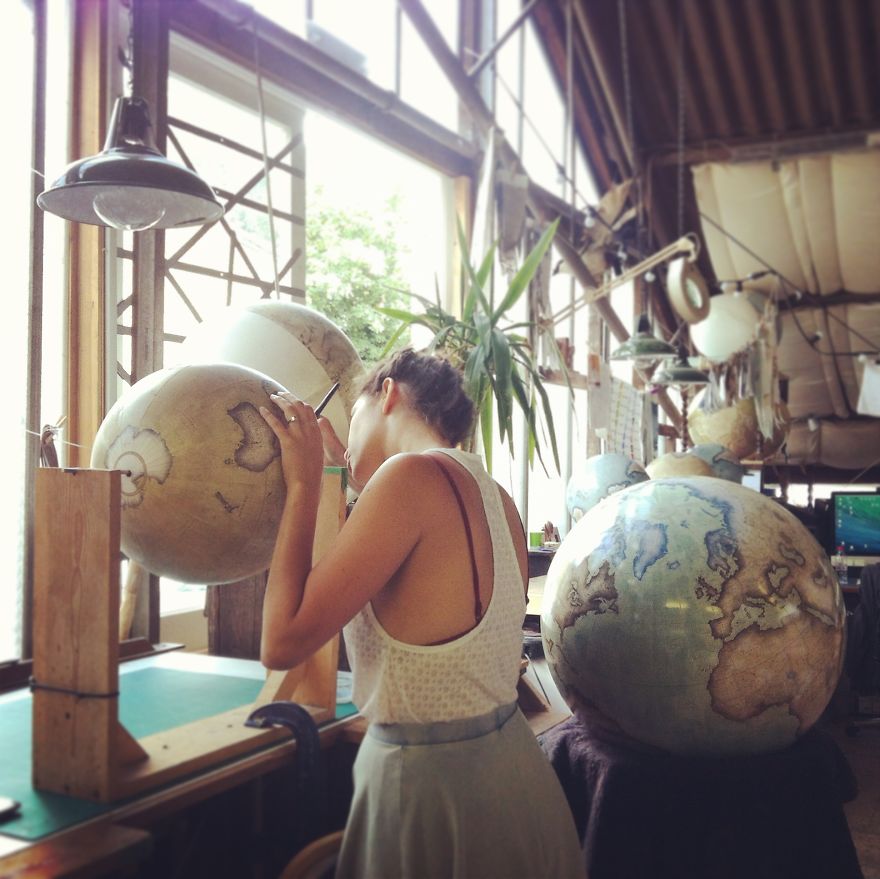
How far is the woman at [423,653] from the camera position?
4.98ft

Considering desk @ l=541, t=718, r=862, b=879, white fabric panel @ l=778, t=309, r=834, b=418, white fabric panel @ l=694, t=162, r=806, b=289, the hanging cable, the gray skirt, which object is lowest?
desk @ l=541, t=718, r=862, b=879

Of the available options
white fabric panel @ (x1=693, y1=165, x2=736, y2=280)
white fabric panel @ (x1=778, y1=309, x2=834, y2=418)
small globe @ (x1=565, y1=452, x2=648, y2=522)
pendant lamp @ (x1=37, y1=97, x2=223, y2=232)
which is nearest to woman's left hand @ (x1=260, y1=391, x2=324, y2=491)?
pendant lamp @ (x1=37, y1=97, x2=223, y2=232)

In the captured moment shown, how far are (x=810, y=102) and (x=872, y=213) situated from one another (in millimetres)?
1360

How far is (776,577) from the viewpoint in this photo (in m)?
2.19

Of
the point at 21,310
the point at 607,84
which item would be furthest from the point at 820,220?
the point at 21,310

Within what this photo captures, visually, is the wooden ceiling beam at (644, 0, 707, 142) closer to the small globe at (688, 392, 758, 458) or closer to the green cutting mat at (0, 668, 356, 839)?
the small globe at (688, 392, 758, 458)

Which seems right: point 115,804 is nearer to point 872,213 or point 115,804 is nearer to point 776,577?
point 776,577

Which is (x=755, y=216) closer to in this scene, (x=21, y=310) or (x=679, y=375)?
(x=679, y=375)

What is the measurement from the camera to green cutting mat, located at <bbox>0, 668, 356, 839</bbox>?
1438 mm

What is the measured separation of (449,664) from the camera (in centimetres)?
159

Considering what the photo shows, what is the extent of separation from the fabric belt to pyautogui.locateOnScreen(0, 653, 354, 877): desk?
0.82 feet

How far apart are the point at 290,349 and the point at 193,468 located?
3.02 feet

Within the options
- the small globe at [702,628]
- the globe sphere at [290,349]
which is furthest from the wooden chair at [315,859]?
the globe sphere at [290,349]

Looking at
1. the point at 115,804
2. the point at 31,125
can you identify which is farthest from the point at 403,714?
the point at 31,125
